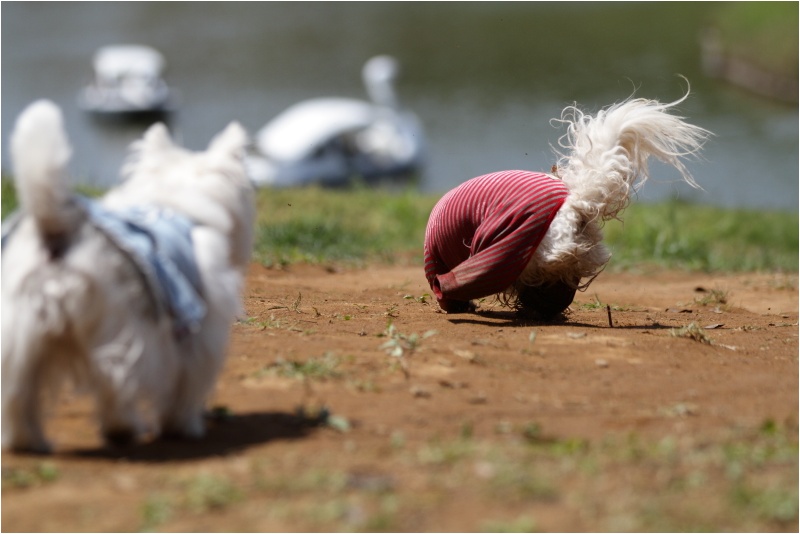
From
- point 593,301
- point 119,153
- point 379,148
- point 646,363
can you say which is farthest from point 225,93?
point 646,363

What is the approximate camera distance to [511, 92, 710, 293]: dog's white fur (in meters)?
6.67

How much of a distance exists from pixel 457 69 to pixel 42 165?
103 ft

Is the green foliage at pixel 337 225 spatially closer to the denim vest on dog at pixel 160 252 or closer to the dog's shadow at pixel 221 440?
the dog's shadow at pixel 221 440

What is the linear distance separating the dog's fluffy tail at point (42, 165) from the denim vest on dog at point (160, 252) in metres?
0.19

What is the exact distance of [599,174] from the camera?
6.70m

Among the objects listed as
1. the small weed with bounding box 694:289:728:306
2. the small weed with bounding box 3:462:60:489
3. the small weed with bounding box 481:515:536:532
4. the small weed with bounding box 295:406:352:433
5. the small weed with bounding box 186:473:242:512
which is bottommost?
the small weed with bounding box 3:462:60:489

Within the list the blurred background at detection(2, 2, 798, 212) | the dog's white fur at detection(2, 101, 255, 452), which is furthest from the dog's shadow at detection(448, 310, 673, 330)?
the blurred background at detection(2, 2, 798, 212)

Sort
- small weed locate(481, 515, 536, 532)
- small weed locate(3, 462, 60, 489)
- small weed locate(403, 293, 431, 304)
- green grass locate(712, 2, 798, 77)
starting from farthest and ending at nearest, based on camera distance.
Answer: green grass locate(712, 2, 798, 77)
small weed locate(403, 293, 431, 304)
small weed locate(3, 462, 60, 489)
small weed locate(481, 515, 536, 532)

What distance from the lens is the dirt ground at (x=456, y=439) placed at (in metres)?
3.79

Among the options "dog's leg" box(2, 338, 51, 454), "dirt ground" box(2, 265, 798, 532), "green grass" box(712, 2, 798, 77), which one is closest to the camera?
"dirt ground" box(2, 265, 798, 532)

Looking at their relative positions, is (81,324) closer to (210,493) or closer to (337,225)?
(210,493)

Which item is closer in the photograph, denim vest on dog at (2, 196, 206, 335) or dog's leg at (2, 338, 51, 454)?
dog's leg at (2, 338, 51, 454)

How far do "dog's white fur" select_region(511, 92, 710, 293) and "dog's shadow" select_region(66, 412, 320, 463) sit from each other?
2.48 meters

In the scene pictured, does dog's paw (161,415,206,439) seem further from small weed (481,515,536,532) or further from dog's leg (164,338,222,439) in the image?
small weed (481,515,536,532)
